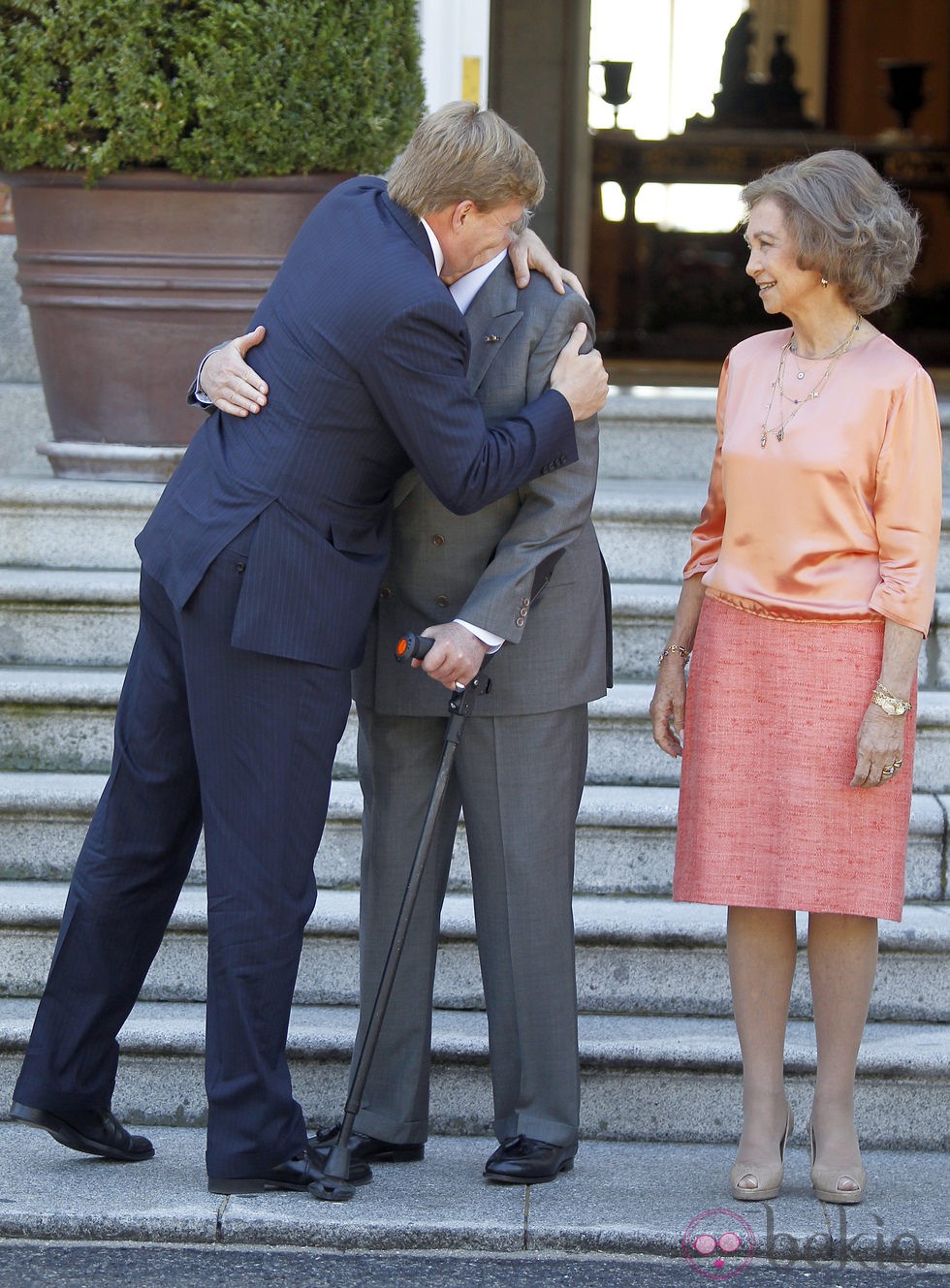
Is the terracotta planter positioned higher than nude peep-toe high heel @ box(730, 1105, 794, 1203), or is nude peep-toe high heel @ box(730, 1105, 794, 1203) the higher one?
the terracotta planter

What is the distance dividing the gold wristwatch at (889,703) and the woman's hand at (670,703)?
402mm

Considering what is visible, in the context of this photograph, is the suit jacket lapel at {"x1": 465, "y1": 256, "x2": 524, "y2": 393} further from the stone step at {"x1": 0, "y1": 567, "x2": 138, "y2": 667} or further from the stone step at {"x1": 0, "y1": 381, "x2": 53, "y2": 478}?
the stone step at {"x1": 0, "y1": 381, "x2": 53, "y2": 478}

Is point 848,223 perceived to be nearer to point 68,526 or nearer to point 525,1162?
point 525,1162

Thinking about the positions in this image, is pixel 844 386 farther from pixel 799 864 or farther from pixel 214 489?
pixel 214 489

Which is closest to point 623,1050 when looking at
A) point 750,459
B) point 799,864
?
point 799,864

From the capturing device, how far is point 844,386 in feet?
9.12

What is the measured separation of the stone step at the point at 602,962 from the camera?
3490mm

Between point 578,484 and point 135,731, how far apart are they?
830 mm

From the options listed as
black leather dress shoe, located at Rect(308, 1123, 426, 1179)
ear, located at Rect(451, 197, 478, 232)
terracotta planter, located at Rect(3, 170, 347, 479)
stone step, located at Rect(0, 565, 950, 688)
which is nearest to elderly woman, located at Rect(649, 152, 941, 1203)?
ear, located at Rect(451, 197, 478, 232)

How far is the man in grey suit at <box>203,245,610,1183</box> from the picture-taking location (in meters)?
2.90

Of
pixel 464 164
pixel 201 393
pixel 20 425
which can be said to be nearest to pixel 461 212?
pixel 464 164

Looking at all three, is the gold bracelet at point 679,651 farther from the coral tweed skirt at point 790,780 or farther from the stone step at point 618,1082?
the stone step at point 618,1082

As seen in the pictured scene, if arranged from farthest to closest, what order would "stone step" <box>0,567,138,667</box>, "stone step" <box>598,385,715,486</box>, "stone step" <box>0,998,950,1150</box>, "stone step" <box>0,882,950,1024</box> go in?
"stone step" <box>598,385,715,486</box>, "stone step" <box>0,567,138,667</box>, "stone step" <box>0,882,950,1024</box>, "stone step" <box>0,998,950,1150</box>

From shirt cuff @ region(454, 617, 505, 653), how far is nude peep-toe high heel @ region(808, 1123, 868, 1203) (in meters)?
1.01
